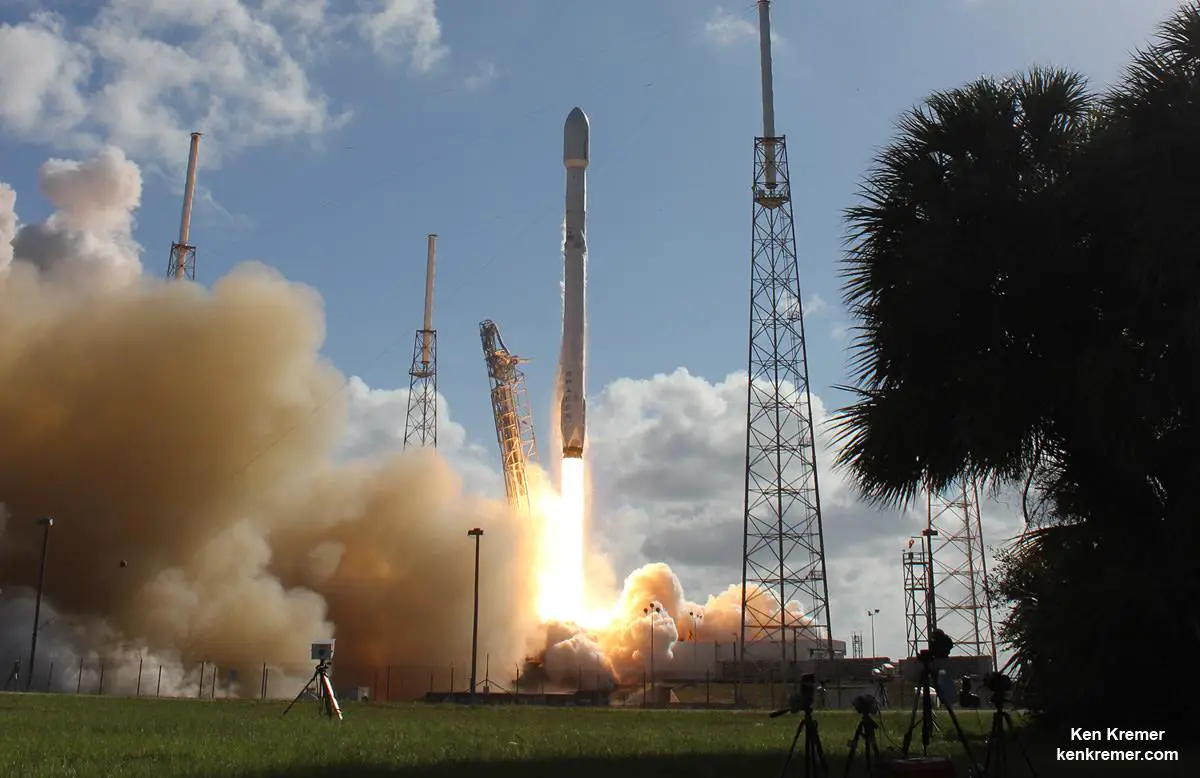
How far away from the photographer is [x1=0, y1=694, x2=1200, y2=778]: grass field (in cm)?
1435

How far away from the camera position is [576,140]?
5772cm

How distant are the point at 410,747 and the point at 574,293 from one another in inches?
1533

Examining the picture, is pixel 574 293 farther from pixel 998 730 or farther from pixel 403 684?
pixel 998 730

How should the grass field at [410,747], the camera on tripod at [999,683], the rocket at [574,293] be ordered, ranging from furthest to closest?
the rocket at [574,293] → the grass field at [410,747] → the camera on tripod at [999,683]

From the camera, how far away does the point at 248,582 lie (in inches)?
2128

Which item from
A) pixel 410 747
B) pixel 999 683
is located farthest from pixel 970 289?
pixel 410 747

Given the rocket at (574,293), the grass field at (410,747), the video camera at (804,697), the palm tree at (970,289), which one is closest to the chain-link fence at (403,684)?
the rocket at (574,293)

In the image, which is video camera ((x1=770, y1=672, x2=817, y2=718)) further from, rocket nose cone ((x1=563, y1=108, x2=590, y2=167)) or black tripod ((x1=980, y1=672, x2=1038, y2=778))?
rocket nose cone ((x1=563, y1=108, x2=590, y2=167))

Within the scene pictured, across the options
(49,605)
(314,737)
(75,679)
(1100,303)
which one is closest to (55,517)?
(49,605)

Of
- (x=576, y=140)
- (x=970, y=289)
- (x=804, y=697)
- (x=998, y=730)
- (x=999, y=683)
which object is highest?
(x=576, y=140)

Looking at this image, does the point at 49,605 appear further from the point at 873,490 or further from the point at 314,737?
the point at 873,490

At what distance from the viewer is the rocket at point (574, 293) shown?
178ft

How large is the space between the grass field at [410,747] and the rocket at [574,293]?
91.1 feet

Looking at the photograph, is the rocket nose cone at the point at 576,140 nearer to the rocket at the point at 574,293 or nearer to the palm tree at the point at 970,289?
the rocket at the point at 574,293
